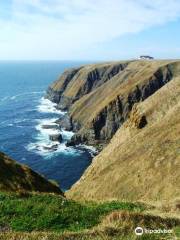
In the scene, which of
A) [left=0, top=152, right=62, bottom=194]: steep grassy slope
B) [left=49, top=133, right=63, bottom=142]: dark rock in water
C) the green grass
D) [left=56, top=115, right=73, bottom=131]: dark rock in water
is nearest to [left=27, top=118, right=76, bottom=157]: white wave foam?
[left=49, top=133, right=63, bottom=142]: dark rock in water

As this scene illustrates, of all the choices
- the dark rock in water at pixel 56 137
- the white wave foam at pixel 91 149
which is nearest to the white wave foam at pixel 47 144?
the dark rock in water at pixel 56 137

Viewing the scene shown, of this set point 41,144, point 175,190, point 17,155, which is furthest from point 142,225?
point 41,144

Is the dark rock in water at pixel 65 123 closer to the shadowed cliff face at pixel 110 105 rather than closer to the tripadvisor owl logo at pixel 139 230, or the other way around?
the shadowed cliff face at pixel 110 105

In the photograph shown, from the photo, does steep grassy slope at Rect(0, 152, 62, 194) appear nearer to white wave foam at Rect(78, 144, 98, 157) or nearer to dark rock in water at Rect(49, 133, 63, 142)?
white wave foam at Rect(78, 144, 98, 157)

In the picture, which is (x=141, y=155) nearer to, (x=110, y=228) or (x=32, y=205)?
(x=32, y=205)

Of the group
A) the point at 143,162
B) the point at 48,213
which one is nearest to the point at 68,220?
the point at 48,213

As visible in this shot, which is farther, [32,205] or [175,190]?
[175,190]
